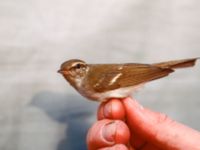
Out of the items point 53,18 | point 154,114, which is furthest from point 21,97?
point 154,114

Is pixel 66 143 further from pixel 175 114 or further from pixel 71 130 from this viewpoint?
pixel 175 114

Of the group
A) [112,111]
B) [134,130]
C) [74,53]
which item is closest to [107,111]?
[112,111]

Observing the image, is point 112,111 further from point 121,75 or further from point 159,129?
point 121,75

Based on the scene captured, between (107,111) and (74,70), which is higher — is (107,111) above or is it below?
below

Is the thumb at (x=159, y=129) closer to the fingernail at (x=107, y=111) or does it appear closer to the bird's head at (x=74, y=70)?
the fingernail at (x=107, y=111)

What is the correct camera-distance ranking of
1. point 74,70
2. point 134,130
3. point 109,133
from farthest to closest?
point 74,70 → point 134,130 → point 109,133

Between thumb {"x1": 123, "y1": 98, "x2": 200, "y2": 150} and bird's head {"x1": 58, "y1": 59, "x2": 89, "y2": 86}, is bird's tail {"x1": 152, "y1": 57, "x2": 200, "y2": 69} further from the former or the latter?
bird's head {"x1": 58, "y1": 59, "x2": 89, "y2": 86}

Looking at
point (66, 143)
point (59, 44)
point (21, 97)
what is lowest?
point (66, 143)

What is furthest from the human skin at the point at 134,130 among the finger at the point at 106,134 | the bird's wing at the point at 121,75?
the bird's wing at the point at 121,75
